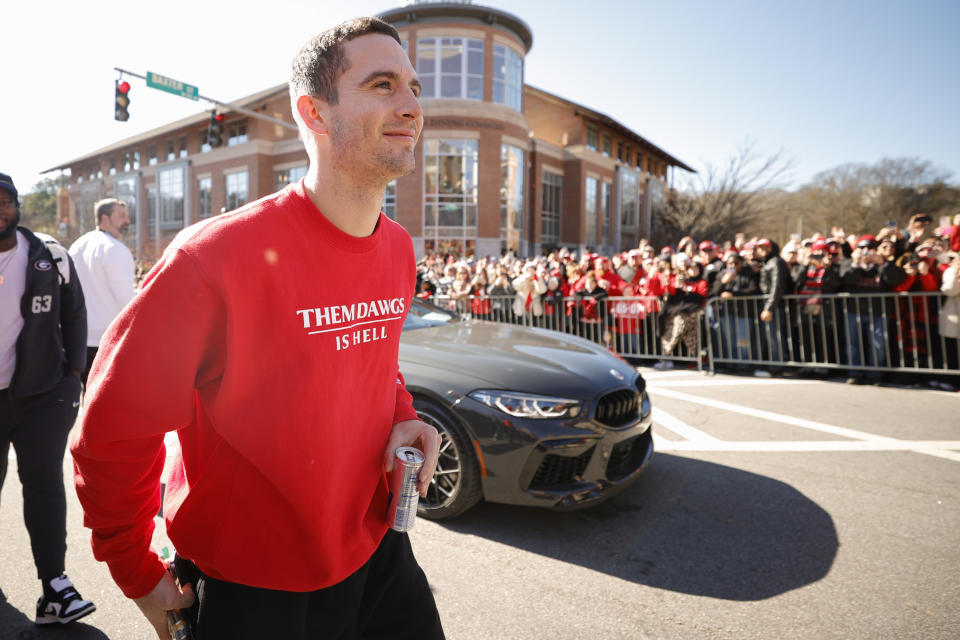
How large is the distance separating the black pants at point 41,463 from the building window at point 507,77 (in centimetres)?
2812

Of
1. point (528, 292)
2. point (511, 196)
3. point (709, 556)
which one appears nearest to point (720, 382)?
point (528, 292)

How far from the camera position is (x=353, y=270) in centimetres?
137

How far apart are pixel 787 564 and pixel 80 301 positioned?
3.82 m

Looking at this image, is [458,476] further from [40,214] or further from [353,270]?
[40,214]

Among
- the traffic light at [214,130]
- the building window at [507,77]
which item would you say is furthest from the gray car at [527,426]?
the building window at [507,77]

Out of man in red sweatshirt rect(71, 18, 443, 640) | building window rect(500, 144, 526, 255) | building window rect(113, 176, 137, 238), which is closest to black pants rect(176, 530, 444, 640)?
man in red sweatshirt rect(71, 18, 443, 640)

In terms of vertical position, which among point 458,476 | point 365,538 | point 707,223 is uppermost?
point 707,223

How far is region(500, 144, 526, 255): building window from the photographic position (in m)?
29.0

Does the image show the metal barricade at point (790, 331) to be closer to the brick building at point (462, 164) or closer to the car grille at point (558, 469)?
the car grille at point (558, 469)

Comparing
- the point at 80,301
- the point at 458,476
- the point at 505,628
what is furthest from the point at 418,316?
the point at 505,628

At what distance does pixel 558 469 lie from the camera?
3.36 m

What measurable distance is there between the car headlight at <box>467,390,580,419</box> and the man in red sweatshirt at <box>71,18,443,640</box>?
2006 mm

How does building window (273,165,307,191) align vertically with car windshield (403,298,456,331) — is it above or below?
above

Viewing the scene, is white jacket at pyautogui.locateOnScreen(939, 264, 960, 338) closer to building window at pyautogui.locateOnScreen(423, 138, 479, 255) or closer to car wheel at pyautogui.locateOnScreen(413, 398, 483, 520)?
car wheel at pyautogui.locateOnScreen(413, 398, 483, 520)
